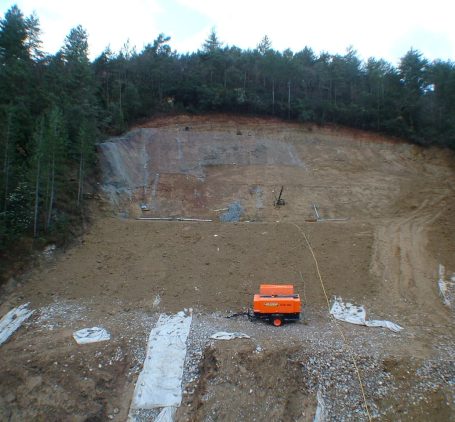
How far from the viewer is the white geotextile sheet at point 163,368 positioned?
9852 mm

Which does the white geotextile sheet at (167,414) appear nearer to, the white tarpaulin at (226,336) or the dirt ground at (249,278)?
the dirt ground at (249,278)

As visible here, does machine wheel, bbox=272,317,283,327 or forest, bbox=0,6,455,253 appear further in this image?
forest, bbox=0,6,455,253

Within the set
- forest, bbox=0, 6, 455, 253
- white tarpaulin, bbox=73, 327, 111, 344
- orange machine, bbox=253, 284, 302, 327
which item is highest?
forest, bbox=0, 6, 455, 253

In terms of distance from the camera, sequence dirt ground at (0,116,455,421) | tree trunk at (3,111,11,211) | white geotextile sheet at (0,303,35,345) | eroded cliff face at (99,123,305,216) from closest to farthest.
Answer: dirt ground at (0,116,455,421)
white geotextile sheet at (0,303,35,345)
tree trunk at (3,111,11,211)
eroded cliff face at (99,123,305,216)

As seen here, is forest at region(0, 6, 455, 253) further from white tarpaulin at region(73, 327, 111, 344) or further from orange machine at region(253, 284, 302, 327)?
orange machine at region(253, 284, 302, 327)

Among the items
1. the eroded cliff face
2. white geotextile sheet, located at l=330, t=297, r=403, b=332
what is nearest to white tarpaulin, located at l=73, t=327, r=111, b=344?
white geotextile sheet, located at l=330, t=297, r=403, b=332

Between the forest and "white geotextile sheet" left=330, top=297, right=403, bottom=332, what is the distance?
1258 centimetres

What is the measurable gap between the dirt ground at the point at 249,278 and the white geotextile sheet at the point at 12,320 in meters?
0.30

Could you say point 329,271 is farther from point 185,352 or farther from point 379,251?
point 185,352

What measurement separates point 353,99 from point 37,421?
30.4 m

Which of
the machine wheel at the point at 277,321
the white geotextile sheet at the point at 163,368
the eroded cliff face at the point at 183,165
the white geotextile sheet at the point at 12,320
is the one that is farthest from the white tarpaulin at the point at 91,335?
the eroded cliff face at the point at 183,165

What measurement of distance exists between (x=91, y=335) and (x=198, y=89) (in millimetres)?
23155

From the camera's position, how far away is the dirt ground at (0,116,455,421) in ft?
32.2

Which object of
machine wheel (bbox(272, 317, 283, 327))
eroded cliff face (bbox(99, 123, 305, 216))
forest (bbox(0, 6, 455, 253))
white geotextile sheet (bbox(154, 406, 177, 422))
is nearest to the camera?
white geotextile sheet (bbox(154, 406, 177, 422))
